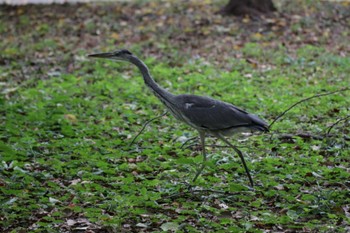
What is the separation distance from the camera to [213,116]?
6.50m

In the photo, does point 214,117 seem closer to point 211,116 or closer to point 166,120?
point 211,116

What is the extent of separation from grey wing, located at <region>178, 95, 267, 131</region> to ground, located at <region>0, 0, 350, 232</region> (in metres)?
0.38

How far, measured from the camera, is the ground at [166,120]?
5.96m

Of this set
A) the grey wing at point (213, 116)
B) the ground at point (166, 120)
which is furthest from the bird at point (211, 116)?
the ground at point (166, 120)

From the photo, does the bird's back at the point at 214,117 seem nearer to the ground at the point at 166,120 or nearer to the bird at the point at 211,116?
the bird at the point at 211,116

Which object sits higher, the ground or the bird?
the bird

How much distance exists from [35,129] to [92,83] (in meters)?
2.69

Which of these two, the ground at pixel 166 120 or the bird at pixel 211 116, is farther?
the bird at pixel 211 116

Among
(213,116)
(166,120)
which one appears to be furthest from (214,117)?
(166,120)

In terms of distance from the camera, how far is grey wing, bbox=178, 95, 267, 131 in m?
6.45

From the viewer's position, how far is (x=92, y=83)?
11.3 m

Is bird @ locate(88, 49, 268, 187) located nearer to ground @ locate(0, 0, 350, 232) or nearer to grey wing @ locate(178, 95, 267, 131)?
grey wing @ locate(178, 95, 267, 131)

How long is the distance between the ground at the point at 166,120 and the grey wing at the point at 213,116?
38 centimetres

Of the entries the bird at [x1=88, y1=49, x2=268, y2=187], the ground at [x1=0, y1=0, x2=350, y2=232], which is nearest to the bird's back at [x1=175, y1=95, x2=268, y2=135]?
the bird at [x1=88, y1=49, x2=268, y2=187]
